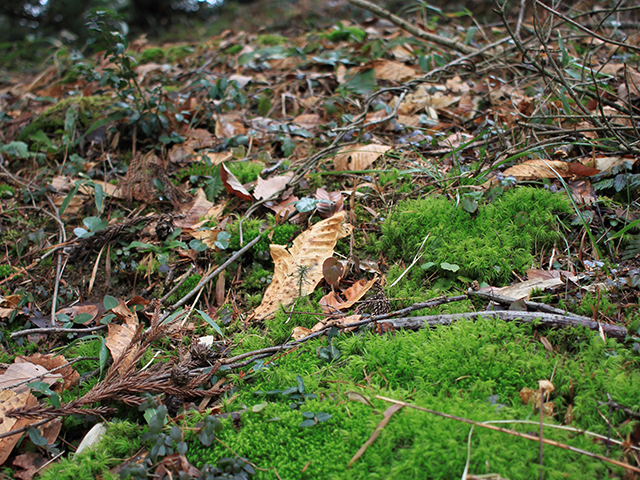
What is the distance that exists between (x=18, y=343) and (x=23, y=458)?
855 millimetres

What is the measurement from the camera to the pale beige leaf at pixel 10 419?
5.37 feet

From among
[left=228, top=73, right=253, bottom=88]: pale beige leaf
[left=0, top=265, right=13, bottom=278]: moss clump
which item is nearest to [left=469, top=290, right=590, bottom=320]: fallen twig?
[left=0, top=265, right=13, bottom=278]: moss clump

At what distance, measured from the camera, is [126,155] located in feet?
11.6

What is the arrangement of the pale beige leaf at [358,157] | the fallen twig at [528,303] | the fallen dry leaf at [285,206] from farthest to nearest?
the pale beige leaf at [358,157]
the fallen dry leaf at [285,206]
the fallen twig at [528,303]

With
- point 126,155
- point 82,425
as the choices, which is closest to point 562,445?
point 82,425

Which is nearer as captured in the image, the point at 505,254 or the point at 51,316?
the point at 505,254

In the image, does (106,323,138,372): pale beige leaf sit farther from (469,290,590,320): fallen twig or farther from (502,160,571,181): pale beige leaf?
(502,160,571,181): pale beige leaf

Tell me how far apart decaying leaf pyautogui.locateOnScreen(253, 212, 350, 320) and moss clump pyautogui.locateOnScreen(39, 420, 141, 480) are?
810 mm

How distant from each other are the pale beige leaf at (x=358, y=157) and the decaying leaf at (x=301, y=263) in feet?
2.05

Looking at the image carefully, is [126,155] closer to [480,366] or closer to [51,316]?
[51,316]

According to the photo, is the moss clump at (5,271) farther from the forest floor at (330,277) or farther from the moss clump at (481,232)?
the moss clump at (481,232)

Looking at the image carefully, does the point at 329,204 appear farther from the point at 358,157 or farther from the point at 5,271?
the point at 5,271

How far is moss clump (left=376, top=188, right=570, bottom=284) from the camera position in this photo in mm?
2160

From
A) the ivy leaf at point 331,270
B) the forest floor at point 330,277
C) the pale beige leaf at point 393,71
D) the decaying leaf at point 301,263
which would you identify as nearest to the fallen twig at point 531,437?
the forest floor at point 330,277
